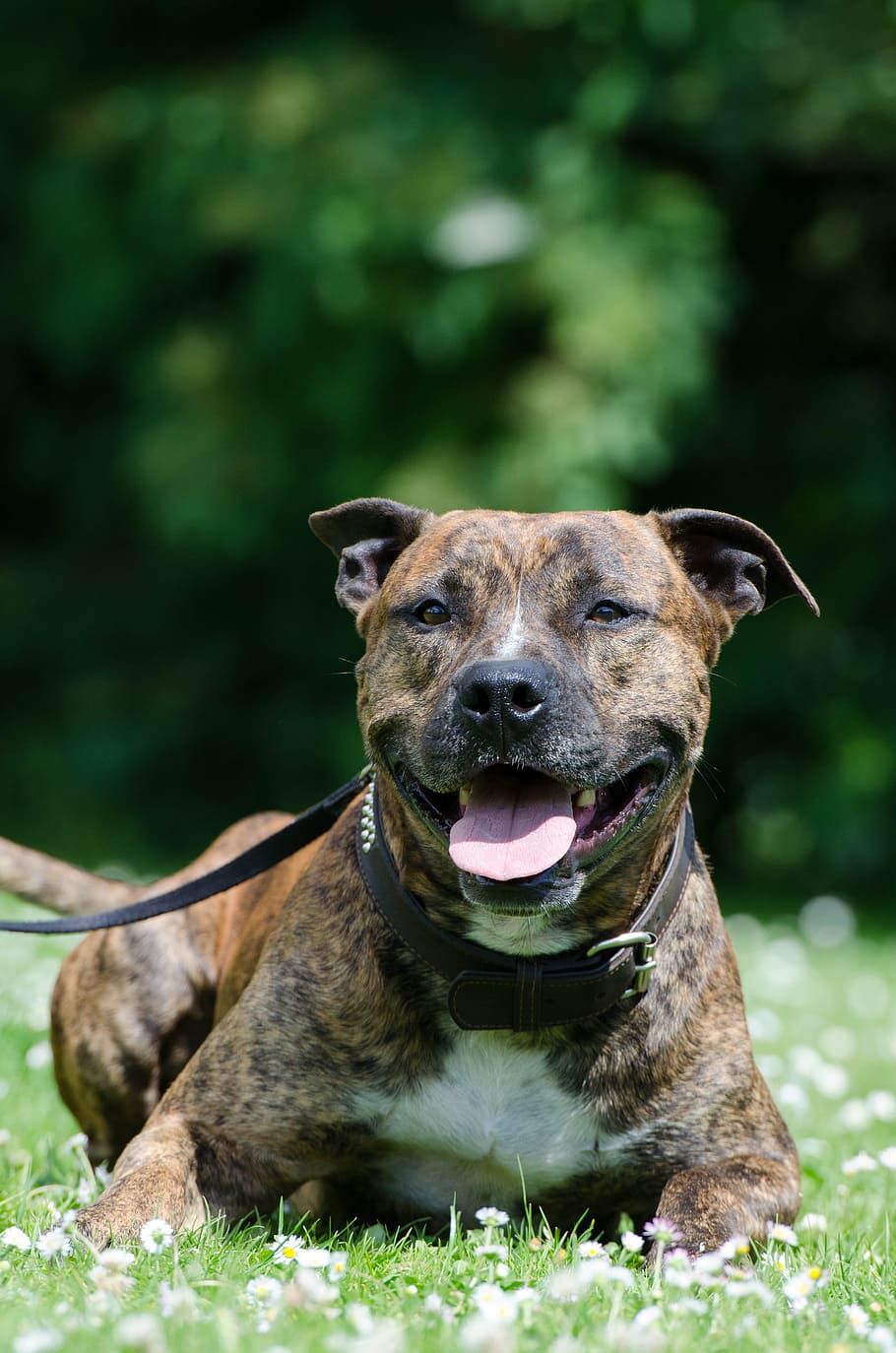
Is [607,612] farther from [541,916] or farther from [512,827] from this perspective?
[541,916]

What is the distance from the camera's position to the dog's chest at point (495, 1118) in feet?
11.8

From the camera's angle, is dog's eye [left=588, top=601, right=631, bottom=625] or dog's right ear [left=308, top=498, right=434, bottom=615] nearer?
dog's eye [left=588, top=601, right=631, bottom=625]

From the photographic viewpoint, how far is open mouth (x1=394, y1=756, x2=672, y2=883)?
332 centimetres

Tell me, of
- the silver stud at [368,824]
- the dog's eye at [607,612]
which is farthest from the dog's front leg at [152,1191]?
the dog's eye at [607,612]

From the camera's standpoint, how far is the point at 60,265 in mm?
13242

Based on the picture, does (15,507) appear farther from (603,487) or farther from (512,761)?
(512,761)

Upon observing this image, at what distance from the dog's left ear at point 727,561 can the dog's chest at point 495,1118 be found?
3.89 feet

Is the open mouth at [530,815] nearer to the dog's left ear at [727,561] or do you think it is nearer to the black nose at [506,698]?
the black nose at [506,698]

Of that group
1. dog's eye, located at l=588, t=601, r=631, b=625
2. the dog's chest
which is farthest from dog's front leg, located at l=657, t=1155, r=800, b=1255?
dog's eye, located at l=588, t=601, r=631, b=625

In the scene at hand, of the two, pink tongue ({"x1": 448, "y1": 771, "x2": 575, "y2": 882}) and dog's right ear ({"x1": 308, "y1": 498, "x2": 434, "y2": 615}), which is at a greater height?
dog's right ear ({"x1": 308, "y1": 498, "x2": 434, "y2": 615})

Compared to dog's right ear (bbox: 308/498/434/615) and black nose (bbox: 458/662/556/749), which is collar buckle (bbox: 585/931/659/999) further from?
dog's right ear (bbox: 308/498/434/615)

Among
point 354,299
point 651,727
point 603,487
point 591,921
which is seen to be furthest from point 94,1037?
point 354,299

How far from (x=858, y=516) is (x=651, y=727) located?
902 cm

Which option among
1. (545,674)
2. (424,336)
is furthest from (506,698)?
(424,336)
